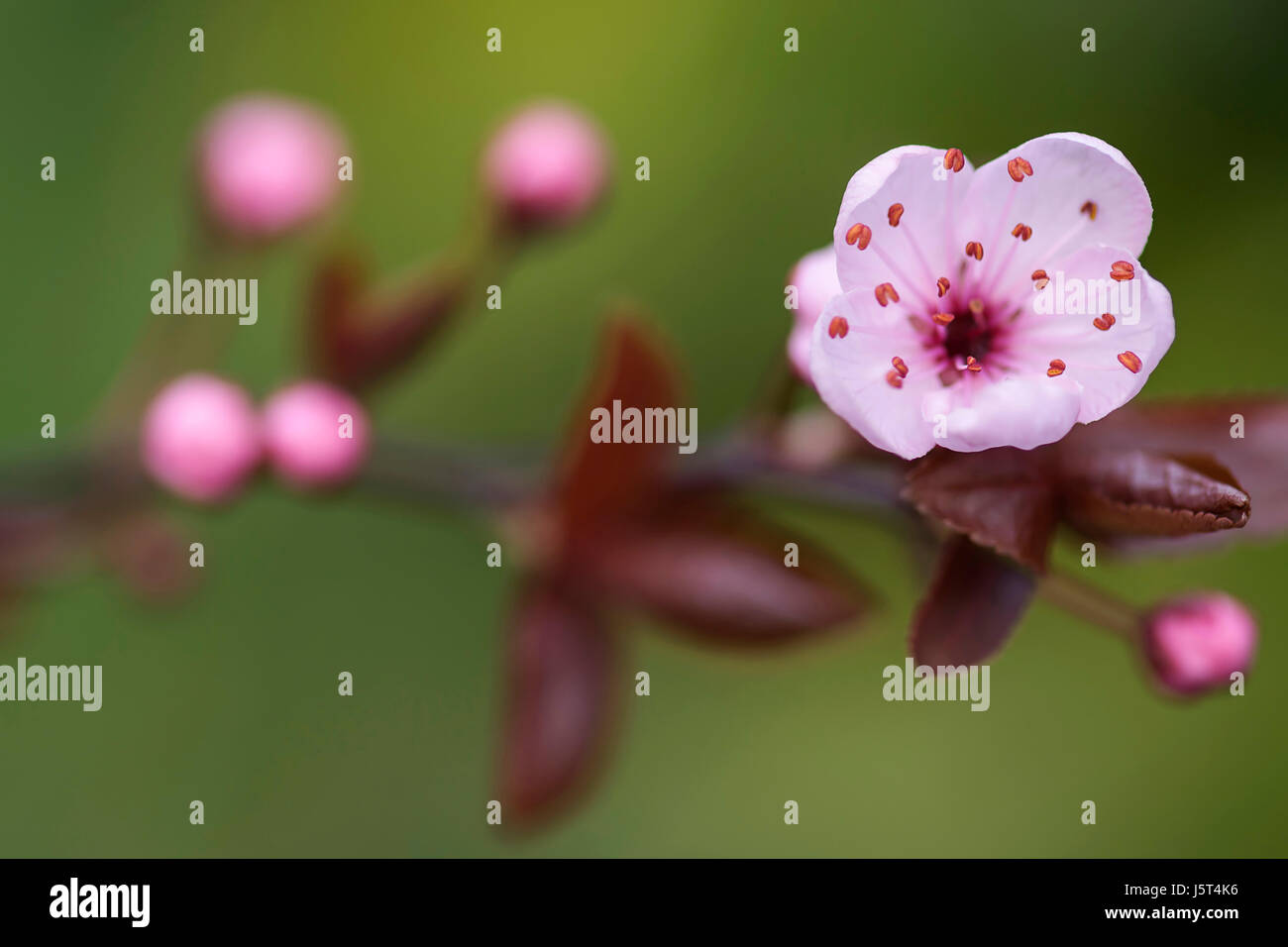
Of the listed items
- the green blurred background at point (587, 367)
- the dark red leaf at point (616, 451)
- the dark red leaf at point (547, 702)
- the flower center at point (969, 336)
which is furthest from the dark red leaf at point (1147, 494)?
the green blurred background at point (587, 367)

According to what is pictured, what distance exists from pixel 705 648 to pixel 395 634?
1142 millimetres

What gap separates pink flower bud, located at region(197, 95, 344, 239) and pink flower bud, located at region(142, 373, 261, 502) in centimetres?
39

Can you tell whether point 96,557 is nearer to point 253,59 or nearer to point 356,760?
point 356,760

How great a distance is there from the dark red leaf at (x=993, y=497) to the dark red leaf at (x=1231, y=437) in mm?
103

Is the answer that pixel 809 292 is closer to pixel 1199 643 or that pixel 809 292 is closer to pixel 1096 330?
pixel 1096 330

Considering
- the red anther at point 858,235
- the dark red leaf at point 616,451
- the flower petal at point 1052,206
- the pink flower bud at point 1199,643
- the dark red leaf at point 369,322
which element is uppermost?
the dark red leaf at point 369,322

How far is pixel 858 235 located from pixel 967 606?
28 centimetres

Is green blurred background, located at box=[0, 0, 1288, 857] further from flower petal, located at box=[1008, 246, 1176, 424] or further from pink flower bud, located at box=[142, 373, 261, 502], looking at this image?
flower petal, located at box=[1008, 246, 1176, 424]

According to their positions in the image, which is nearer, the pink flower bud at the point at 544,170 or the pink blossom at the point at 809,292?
the pink blossom at the point at 809,292

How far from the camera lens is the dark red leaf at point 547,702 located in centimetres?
131

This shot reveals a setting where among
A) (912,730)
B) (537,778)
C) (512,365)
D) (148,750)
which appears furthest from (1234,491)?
(148,750)
